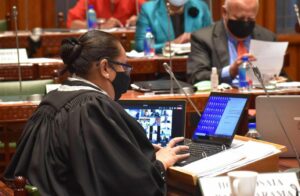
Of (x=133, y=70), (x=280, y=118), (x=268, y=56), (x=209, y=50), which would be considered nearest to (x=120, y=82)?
(x=280, y=118)

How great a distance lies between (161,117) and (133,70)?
274 centimetres

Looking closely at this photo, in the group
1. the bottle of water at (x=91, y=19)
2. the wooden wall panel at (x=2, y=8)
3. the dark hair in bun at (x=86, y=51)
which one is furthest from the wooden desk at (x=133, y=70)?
the wooden wall panel at (x=2, y=8)

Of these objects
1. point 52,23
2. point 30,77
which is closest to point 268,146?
point 30,77

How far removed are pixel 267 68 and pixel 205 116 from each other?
1.96 metres

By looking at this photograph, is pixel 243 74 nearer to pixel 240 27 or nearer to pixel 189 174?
pixel 240 27

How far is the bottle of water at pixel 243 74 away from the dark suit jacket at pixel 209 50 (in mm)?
418

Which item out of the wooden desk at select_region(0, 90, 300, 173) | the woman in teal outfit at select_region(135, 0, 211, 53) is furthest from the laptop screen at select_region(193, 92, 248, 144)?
the woman in teal outfit at select_region(135, 0, 211, 53)

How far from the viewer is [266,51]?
17.7 ft

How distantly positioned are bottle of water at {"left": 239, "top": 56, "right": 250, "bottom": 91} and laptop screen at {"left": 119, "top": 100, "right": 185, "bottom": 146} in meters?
1.57

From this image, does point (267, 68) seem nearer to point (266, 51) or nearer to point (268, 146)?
point (266, 51)

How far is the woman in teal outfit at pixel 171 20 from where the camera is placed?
688 cm

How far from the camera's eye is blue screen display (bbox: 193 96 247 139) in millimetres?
3432

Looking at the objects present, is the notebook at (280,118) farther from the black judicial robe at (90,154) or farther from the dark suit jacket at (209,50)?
the dark suit jacket at (209,50)

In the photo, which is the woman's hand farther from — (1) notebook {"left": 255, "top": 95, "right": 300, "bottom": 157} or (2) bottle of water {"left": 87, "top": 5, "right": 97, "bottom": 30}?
(2) bottle of water {"left": 87, "top": 5, "right": 97, "bottom": 30}
